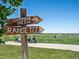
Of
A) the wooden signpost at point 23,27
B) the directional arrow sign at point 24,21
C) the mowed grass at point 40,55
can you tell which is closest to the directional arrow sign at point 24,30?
the wooden signpost at point 23,27

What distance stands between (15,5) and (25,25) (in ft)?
6.46

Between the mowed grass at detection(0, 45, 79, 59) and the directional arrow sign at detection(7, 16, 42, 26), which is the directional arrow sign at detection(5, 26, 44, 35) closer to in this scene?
the directional arrow sign at detection(7, 16, 42, 26)

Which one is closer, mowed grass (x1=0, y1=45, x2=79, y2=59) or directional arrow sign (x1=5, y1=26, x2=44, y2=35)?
directional arrow sign (x1=5, y1=26, x2=44, y2=35)

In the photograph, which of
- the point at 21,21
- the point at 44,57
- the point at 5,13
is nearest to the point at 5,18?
the point at 5,13

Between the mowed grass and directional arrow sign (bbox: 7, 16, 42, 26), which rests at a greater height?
directional arrow sign (bbox: 7, 16, 42, 26)

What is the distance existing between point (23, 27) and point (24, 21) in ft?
0.78

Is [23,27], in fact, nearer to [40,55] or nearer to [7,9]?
[7,9]

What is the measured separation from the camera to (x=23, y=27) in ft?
38.8

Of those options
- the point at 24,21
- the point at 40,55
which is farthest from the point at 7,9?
the point at 40,55

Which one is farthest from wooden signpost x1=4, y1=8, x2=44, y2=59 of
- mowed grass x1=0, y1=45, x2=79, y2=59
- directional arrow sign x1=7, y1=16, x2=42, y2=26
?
mowed grass x1=0, y1=45, x2=79, y2=59

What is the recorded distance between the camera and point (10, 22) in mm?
12344

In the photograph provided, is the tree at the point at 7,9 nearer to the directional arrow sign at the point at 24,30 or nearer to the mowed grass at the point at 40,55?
the directional arrow sign at the point at 24,30

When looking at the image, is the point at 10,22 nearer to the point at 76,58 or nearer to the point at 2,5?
the point at 2,5

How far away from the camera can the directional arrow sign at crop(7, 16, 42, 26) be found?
37.8 feet
